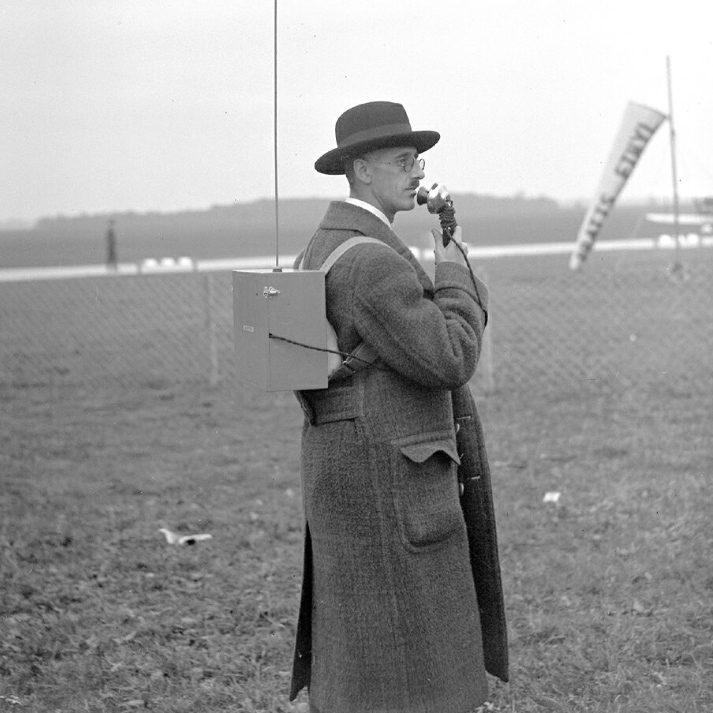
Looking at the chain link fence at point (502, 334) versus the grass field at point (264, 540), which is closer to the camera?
the grass field at point (264, 540)

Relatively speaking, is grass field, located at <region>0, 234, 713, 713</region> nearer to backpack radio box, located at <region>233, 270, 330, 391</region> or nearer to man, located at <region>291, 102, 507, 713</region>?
man, located at <region>291, 102, 507, 713</region>

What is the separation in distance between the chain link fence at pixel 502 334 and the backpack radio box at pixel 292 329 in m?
4.74

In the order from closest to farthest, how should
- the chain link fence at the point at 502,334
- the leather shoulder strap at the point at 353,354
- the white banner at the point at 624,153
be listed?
the leather shoulder strap at the point at 353,354 < the chain link fence at the point at 502,334 < the white banner at the point at 624,153

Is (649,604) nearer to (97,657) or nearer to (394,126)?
(97,657)

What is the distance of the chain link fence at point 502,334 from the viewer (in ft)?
29.7

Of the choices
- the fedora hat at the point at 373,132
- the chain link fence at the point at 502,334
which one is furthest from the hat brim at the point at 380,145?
the chain link fence at the point at 502,334

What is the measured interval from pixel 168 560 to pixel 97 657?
3.44 feet

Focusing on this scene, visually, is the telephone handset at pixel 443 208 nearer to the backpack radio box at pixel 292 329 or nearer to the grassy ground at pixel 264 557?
the backpack radio box at pixel 292 329

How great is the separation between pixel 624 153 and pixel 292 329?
1183cm

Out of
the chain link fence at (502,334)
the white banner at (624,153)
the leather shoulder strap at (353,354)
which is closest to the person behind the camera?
the leather shoulder strap at (353,354)

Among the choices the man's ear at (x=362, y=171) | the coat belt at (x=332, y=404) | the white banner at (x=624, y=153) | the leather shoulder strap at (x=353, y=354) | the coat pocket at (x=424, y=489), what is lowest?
the coat pocket at (x=424, y=489)

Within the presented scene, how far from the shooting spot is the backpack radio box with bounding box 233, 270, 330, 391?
8.20 ft

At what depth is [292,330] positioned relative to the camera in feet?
8.26

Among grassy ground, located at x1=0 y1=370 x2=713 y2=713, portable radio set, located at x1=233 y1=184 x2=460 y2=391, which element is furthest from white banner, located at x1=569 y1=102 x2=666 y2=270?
portable radio set, located at x1=233 y1=184 x2=460 y2=391
